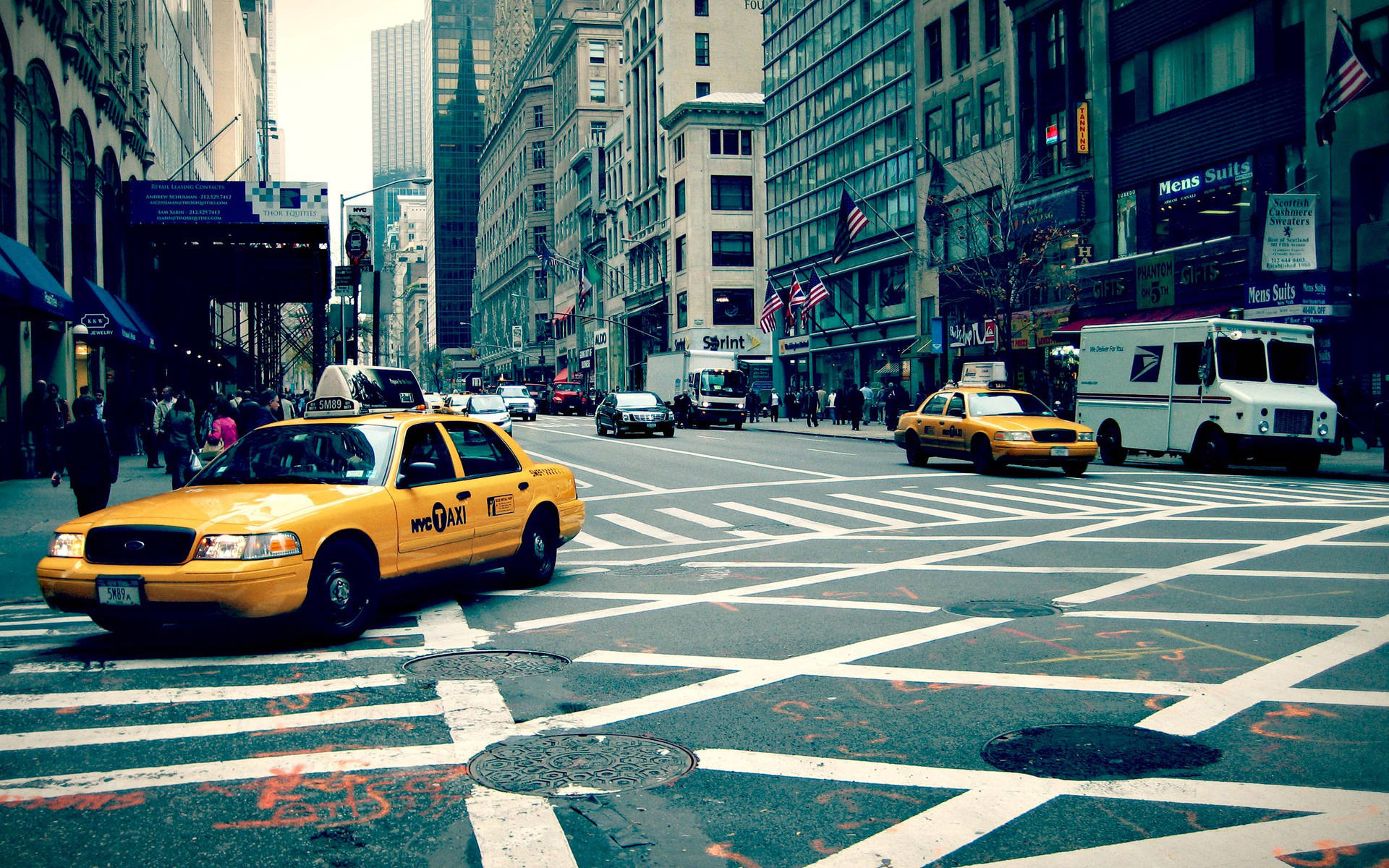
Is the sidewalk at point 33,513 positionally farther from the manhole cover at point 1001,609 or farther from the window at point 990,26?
the window at point 990,26

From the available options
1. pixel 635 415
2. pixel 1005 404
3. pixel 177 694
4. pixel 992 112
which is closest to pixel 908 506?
pixel 1005 404

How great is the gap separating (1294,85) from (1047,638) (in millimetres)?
26269

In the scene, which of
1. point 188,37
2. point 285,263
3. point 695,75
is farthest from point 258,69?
point 285,263

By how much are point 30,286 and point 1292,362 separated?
22.3 m

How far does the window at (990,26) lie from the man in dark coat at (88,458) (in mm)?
37927

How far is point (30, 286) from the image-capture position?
63.2 ft

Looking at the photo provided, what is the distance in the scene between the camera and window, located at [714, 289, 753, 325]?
77938 millimetres

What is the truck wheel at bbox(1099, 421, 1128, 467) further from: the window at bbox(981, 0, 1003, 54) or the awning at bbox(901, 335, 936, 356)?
the window at bbox(981, 0, 1003, 54)

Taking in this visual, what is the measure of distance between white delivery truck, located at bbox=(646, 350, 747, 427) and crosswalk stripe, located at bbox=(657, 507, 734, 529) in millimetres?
32600

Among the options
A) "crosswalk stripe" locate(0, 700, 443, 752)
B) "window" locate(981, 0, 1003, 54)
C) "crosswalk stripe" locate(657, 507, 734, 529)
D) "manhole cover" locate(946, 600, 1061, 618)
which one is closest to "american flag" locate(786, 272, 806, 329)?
"window" locate(981, 0, 1003, 54)

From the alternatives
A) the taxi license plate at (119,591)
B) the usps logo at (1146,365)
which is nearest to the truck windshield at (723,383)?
the usps logo at (1146,365)

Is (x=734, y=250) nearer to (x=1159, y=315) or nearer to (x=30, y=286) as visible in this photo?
(x=1159, y=315)

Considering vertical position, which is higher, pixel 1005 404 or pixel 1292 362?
pixel 1292 362

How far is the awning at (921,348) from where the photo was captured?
4775 centimetres
